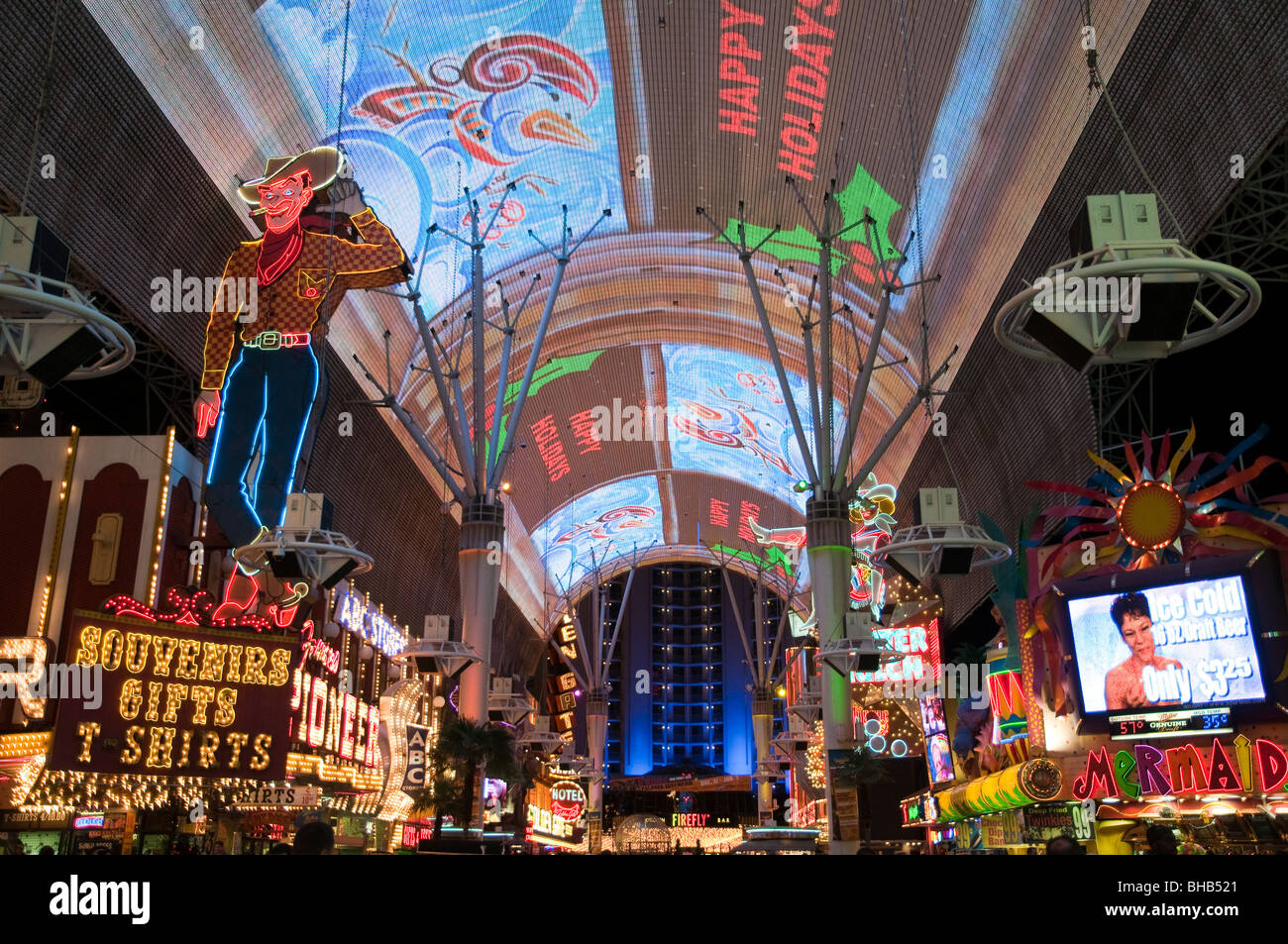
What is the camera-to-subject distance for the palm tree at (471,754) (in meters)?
22.7

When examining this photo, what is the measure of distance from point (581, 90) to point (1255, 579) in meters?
17.5

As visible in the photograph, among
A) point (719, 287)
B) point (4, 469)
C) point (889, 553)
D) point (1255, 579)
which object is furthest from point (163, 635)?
point (719, 287)

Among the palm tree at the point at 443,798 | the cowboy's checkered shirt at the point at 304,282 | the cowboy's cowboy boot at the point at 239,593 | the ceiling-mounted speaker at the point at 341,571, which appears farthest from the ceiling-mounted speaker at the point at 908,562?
the palm tree at the point at 443,798

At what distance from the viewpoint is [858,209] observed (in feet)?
87.8

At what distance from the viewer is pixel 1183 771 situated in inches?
660

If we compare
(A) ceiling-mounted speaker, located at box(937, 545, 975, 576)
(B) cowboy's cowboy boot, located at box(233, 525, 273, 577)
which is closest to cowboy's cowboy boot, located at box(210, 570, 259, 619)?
(B) cowboy's cowboy boot, located at box(233, 525, 273, 577)

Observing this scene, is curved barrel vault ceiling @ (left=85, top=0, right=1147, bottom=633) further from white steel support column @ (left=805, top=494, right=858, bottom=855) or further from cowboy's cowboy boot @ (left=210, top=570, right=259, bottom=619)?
cowboy's cowboy boot @ (left=210, top=570, right=259, bottom=619)

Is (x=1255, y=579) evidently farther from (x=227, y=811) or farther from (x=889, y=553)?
(x=227, y=811)

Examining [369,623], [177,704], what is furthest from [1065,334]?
[369,623]

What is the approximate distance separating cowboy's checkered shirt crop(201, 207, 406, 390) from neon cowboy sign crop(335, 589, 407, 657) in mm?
8721

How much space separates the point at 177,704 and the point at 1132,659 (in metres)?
15.1

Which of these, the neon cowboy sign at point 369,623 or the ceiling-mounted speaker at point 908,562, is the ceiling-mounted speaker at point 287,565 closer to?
the ceiling-mounted speaker at point 908,562

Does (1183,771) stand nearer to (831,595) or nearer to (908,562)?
(831,595)

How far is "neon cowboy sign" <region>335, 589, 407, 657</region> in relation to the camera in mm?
27203
